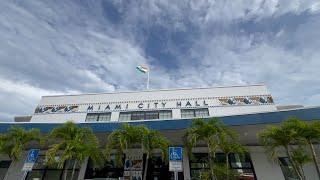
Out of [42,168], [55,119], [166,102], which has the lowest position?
[42,168]

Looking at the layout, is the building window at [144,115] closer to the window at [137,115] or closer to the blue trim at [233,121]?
the window at [137,115]

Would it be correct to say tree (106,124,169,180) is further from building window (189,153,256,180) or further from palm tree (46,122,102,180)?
building window (189,153,256,180)

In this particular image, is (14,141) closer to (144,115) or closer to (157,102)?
(144,115)

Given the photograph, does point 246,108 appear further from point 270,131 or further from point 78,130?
point 78,130

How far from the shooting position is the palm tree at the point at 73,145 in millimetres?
12562

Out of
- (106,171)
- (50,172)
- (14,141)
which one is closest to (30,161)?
(14,141)

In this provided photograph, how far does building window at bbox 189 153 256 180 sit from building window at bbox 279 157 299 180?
2091 millimetres

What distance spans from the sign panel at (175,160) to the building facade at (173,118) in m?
5.52

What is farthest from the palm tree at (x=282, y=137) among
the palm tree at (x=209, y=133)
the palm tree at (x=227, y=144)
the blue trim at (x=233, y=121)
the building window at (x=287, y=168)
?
the building window at (x=287, y=168)

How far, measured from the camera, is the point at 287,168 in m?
15.9

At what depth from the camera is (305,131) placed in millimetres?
11242

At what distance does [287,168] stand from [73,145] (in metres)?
14.5

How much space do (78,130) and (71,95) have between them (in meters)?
13.7

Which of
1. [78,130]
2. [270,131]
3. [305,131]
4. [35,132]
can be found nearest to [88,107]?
[35,132]
